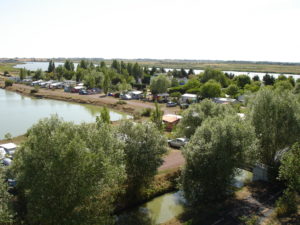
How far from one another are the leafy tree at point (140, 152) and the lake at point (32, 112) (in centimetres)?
1704

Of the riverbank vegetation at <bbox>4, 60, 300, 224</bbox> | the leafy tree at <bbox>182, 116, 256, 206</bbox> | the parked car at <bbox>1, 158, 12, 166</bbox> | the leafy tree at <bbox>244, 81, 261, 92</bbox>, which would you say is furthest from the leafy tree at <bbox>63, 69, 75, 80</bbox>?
the leafy tree at <bbox>182, 116, 256, 206</bbox>

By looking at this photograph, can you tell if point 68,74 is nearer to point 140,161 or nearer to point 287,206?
point 140,161

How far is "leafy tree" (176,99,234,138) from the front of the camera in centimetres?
1912

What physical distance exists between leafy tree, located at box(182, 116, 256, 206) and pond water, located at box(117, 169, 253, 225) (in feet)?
4.17

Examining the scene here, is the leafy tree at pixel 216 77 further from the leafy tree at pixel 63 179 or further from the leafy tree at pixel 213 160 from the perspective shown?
the leafy tree at pixel 63 179

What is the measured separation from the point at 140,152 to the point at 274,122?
8.61m

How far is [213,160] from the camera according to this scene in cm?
1288

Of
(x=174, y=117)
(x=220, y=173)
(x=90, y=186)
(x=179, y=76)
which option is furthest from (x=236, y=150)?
(x=179, y=76)

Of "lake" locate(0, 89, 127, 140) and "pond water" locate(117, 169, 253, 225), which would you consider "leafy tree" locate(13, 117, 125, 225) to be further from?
"lake" locate(0, 89, 127, 140)

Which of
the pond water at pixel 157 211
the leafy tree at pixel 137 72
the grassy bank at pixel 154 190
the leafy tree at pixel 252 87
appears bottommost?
the pond water at pixel 157 211

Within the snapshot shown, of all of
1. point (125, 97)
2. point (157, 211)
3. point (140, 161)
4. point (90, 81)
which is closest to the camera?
point (140, 161)

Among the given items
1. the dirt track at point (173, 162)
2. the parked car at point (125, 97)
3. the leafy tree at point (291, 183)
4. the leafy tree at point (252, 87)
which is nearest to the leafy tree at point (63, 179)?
the leafy tree at point (291, 183)

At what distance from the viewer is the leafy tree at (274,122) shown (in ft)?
52.9

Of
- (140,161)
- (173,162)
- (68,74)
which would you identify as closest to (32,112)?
(173,162)
